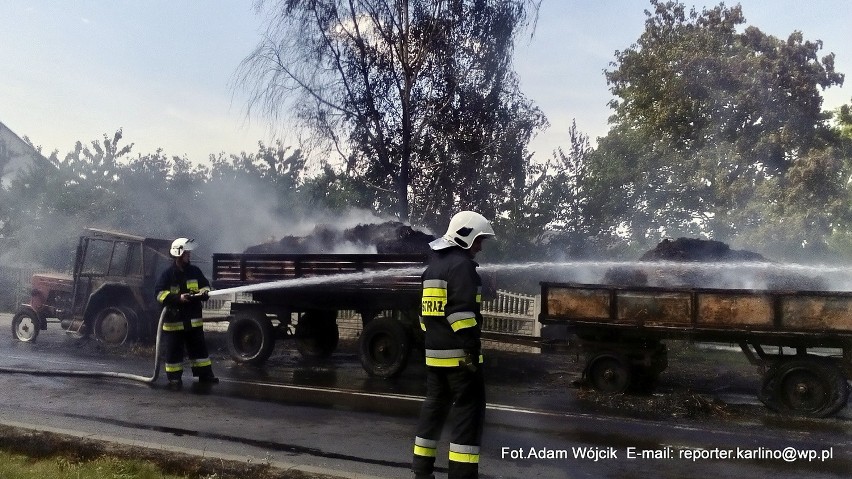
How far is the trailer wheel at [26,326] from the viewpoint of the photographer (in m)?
15.4

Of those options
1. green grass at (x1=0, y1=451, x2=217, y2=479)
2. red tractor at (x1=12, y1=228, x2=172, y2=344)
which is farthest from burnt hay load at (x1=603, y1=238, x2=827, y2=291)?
red tractor at (x1=12, y1=228, x2=172, y2=344)

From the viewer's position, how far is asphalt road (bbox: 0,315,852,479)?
6.29m

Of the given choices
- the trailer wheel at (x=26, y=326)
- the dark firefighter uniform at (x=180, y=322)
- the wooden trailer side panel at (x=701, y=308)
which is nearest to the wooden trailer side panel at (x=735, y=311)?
the wooden trailer side panel at (x=701, y=308)

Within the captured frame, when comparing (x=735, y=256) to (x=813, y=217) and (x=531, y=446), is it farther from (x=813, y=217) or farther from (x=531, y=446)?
(x=813, y=217)

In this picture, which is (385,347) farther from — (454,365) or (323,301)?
(454,365)

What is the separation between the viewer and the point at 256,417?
8133 mm

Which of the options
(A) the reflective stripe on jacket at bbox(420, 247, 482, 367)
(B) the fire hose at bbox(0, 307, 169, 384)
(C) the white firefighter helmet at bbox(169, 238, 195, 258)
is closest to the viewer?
(A) the reflective stripe on jacket at bbox(420, 247, 482, 367)

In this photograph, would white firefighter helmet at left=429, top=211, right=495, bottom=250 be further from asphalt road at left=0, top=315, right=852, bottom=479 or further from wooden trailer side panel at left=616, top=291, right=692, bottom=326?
wooden trailer side panel at left=616, top=291, right=692, bottom=326

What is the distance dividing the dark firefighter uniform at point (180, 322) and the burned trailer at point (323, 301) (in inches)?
80.7

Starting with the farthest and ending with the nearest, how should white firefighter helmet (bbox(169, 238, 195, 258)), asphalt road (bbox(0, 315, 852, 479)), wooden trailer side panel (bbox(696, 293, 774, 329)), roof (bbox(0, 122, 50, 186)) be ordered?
1. roof (bbox(0, 122, 50, 186))
2. white firefighter helmet (bbox(169, 238, 195, 258))
3. wooden trailer side panel (bbox(696, 293, 774, 329))
4. asphalt road (bbox(0, 315, 852, 479))

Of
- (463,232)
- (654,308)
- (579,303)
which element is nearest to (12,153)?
(579,303)

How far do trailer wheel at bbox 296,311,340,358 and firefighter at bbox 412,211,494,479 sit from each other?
8430 millimetres

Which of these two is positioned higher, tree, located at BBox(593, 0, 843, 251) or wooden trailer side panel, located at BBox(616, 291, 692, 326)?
tree, located at BBox(593, 0, 843, 251)

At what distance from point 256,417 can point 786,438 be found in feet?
17.9
